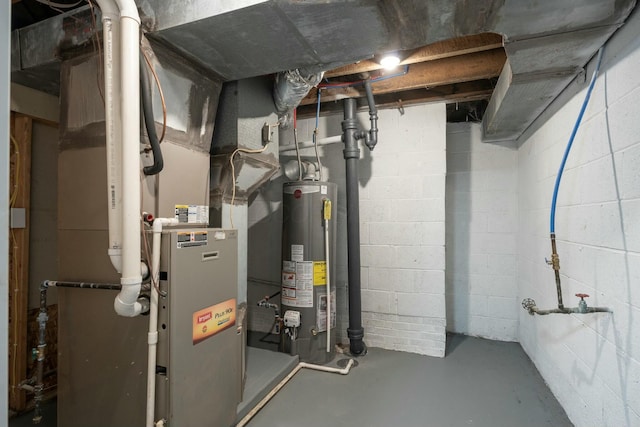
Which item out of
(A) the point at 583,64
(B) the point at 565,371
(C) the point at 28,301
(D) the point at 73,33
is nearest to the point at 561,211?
(A) the point at 583,64

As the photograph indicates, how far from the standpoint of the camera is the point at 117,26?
4.09ft

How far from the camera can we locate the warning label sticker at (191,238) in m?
1.35

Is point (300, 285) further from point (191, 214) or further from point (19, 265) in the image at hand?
point (19, 265)

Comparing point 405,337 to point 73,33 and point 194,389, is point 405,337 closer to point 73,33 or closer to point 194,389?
point 194,389

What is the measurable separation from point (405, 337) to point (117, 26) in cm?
284

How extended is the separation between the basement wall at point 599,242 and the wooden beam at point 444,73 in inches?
21.6

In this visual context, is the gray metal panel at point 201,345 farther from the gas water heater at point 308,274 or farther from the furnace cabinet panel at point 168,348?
the gas water heater at point 308,274

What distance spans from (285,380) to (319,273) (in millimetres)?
794

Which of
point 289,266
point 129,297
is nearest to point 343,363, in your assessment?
point 289,266

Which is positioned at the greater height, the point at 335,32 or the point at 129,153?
the point at 335,32

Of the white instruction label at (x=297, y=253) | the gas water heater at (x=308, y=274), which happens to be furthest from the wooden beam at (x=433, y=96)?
the white instruction label at (x=297, y=253)

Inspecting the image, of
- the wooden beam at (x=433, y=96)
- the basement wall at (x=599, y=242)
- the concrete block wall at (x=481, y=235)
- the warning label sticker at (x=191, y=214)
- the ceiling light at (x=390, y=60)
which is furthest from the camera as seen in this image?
the concrete block wall at (x=481, y=235)

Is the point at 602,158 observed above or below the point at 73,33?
below

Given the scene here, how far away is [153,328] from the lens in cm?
129
